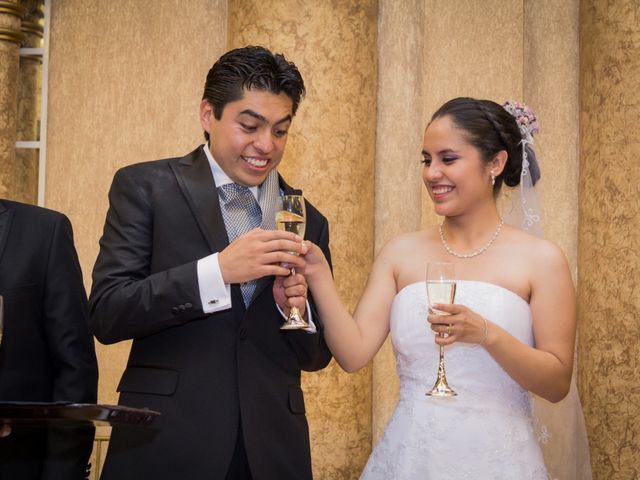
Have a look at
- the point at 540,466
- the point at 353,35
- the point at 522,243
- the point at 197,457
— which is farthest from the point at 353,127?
the point at 197,457

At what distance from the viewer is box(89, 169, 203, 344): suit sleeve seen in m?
2.78

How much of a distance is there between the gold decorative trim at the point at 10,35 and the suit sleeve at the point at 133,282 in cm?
255

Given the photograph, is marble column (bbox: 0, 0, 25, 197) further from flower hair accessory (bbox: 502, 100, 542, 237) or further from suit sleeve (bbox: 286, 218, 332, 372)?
flower hair accessory (bbox: 502, 100, 542, 237)

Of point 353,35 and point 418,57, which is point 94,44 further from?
point 418,57

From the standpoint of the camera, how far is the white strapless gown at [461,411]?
3.44m

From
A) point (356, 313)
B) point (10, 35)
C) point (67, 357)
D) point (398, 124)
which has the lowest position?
point (67, 357)

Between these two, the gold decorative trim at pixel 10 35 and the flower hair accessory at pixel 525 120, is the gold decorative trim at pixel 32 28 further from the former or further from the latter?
the flower hair accessory at pixel 525 120

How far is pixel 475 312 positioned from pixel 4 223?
1.57 meters

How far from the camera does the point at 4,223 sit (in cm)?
305

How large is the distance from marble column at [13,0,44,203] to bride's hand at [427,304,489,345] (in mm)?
3278

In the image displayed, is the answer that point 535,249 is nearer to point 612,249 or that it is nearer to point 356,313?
point 356,313

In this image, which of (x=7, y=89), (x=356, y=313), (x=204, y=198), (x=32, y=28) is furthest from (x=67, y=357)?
(x=32, y=28)

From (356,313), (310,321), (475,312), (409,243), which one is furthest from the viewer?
(409,243)

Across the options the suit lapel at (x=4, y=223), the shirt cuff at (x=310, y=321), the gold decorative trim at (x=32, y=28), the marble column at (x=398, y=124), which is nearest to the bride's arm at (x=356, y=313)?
the shirt cuff at (x=310, y=321)
